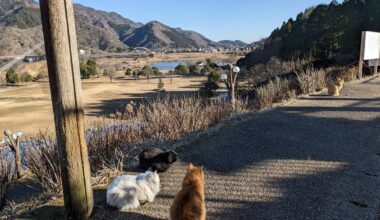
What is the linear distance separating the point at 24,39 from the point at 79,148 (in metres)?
128

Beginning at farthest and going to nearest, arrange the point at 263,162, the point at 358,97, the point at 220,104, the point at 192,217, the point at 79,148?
the point at 358,97, the point at 220,104, the point at 263,162, the point at 79,148, the point at 192,217

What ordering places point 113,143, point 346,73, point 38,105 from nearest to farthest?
point 113,143 → point 346,73 → point 38,105

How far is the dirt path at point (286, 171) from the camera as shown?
312 cm

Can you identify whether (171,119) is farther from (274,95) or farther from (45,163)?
(274,95)

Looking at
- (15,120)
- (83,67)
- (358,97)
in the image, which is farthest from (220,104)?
(83,67)

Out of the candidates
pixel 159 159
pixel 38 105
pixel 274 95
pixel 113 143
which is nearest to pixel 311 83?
pixel 274 95

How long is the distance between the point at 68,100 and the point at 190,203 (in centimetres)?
130

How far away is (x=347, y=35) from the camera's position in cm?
2875

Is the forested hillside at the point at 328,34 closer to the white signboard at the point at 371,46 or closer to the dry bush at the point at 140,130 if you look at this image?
the white signboard at the point at 371,46

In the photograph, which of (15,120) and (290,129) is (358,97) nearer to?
(290,129)

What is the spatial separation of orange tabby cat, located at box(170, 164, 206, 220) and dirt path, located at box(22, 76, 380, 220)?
18.3 inches

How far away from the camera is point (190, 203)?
2.58 m

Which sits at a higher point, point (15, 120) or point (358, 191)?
point (358, 191)

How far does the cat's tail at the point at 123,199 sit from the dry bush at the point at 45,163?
0.95 m
